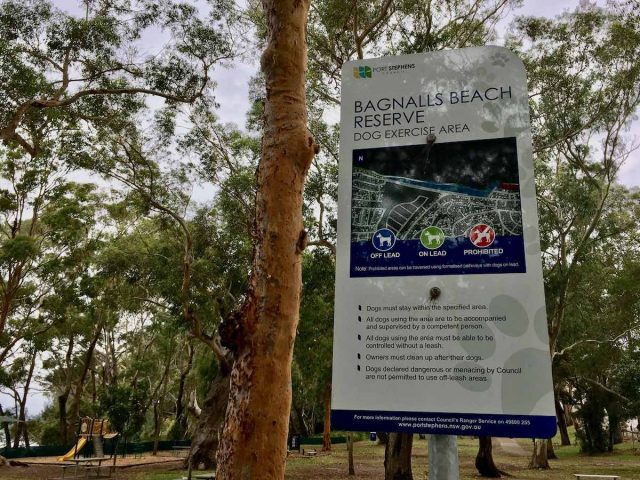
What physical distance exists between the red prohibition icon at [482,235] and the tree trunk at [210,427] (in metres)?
13.5

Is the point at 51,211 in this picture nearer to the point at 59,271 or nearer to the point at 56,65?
the point at 59,271

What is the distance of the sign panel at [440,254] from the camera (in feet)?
7.02

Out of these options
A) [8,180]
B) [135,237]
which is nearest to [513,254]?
[135,237]

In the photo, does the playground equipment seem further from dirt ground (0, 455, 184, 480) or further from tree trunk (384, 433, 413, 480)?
tree trunk (384, 433, 413, 480)

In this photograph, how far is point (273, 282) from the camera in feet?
9.56

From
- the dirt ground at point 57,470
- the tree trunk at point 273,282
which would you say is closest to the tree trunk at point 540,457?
the dirt ground at point 57,470

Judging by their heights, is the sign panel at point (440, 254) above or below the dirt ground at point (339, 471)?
above

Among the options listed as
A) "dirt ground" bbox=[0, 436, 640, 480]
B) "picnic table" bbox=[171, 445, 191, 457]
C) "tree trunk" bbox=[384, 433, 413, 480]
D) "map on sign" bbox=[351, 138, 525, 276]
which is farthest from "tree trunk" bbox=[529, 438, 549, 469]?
"map on sign" bbox=[351, 138, 525, 276]

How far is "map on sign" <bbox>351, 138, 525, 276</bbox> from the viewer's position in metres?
2.30

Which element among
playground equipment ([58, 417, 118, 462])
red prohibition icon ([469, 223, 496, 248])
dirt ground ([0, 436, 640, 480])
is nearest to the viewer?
red prohibition icon ([469, 223, 496, 248])

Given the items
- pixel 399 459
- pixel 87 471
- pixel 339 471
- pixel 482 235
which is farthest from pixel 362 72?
pixel 87 471

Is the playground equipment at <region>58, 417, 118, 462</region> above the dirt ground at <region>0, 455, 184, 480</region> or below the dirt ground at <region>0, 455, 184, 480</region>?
above

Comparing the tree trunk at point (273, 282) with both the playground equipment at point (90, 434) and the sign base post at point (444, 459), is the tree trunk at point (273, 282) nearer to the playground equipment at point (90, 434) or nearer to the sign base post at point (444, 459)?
the sign base post at point (444, 459)

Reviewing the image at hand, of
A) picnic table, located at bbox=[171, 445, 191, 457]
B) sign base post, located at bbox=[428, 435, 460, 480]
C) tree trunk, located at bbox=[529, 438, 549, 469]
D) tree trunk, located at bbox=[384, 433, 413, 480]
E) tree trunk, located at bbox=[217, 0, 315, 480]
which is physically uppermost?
tree trunk, located at bbox=[217, 0, 315, 480]
